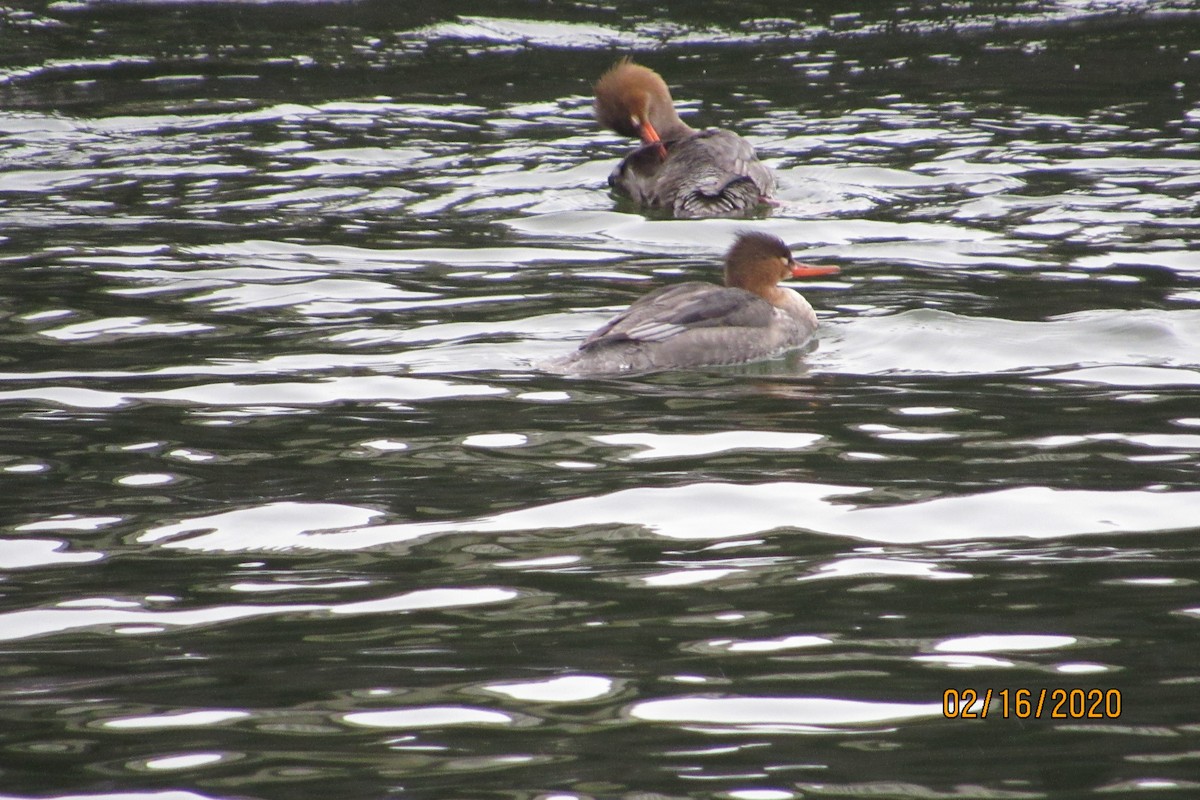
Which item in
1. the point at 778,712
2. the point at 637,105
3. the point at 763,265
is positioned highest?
the point at 637,105

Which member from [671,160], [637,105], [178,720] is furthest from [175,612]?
[637,105]

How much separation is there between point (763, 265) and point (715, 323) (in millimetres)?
826

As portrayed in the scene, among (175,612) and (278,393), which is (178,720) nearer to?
(175,612)

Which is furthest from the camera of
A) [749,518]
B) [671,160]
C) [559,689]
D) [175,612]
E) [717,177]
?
[671,160]

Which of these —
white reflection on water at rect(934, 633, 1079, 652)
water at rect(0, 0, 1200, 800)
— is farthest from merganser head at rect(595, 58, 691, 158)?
white reflection on water at rect(934, 633, 1079, 652)

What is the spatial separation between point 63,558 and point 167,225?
21.4ft

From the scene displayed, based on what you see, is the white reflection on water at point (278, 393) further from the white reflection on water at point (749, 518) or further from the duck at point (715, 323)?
the white reflection on water at point (749, 518)

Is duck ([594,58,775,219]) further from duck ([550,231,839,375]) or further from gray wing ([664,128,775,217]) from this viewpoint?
duck ([550,231,839,375])

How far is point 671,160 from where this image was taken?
12.4m

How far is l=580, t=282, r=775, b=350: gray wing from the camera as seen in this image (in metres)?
7.45

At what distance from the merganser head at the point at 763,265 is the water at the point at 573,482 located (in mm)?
353

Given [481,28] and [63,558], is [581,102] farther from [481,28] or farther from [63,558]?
[63,558]

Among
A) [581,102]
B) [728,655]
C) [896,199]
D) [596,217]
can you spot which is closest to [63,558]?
[728,655]

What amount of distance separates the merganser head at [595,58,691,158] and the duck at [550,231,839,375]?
4.82m
